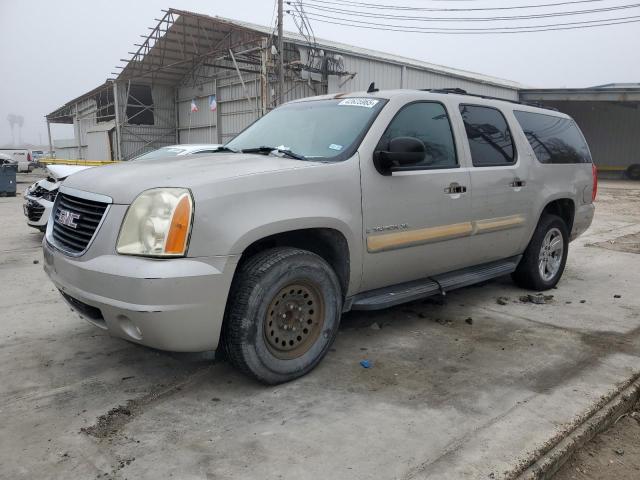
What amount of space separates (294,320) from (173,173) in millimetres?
1127

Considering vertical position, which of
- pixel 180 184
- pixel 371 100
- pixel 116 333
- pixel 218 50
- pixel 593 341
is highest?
pixel 218 50

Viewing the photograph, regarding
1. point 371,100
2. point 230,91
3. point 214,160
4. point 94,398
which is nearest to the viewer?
point 94,398

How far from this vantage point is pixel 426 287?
4020mm

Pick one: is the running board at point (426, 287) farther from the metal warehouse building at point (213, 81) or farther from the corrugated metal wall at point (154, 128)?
the corrugated metal wall at point (154, 128)

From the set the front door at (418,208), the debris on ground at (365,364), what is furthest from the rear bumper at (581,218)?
the debris on ground at (365,364)

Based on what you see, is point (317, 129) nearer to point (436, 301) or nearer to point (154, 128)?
point (436, 301)

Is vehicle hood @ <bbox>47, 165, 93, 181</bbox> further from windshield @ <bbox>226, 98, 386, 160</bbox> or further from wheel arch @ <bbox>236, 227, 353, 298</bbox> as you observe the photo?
wheel arch @ <bbox>236, 227, 353, 298</bbox>

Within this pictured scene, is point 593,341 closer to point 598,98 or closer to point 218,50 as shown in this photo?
point 218,50

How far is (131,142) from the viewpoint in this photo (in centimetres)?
2816

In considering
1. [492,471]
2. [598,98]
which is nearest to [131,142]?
[598,98]

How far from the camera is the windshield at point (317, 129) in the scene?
11.7 feet

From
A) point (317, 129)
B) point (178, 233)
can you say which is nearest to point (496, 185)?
point (317, 129)

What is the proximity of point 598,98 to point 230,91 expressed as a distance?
56.1ft

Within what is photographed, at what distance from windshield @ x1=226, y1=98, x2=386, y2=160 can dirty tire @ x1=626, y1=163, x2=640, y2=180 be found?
1161 inches
